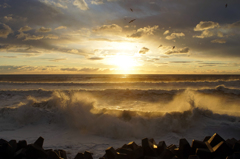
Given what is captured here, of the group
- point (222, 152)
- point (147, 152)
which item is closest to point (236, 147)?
point (222, 152)

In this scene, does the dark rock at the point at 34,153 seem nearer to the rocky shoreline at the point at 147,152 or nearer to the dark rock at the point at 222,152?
the rocky shoreline at the point at 147,152

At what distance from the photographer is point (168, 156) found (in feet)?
11.5

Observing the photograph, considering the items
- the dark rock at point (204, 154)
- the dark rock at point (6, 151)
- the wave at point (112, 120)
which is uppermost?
the dark rock at point (204, 154)

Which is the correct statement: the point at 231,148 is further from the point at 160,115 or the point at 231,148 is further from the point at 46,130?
the point at 46,130

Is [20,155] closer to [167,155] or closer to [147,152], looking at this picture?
[147,152]

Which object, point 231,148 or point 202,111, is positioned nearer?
point 231,148

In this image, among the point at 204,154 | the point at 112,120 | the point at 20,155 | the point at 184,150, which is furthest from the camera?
the point at 112,120

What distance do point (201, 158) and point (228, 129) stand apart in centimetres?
434

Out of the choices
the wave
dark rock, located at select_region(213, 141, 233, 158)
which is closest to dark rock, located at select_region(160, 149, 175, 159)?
dark rock, located at select_region(213, 141, 233, 158)

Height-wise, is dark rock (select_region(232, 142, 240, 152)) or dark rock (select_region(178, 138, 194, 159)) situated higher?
dark rock (select_region(232, 142, 240, 152))

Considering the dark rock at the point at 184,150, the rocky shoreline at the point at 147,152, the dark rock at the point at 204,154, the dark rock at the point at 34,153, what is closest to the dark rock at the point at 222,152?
the rocky shoreline at the point at 147,152

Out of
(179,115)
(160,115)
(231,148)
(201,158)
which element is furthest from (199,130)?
(201,158)

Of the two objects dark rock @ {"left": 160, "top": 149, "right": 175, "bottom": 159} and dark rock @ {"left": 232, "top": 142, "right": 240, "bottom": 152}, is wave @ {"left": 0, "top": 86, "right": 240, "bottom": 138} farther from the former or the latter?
dark rock @ {"left": 232, "top": 142, "right": 240, "bottom": 152}

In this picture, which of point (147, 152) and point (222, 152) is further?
point (147, 152)
